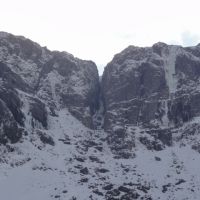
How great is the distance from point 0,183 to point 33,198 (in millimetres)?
11138

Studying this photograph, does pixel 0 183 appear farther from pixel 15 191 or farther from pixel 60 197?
pixel 60 197

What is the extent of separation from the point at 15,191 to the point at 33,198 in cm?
588

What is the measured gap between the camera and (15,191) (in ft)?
649

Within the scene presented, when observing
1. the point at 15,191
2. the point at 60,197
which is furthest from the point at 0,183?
the point at 60,197

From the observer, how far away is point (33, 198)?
196 m

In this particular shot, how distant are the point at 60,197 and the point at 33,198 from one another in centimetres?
820

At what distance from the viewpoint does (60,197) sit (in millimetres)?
199500

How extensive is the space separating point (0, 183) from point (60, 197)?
697 inches

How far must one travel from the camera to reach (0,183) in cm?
19962
